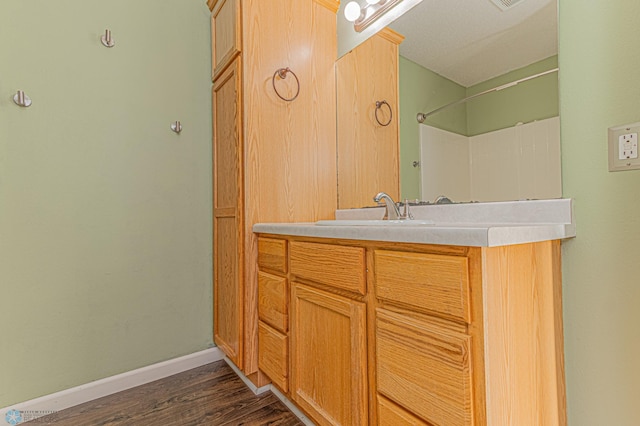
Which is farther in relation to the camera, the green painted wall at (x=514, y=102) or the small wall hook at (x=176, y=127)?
the small wall hook at (x=176, y=127)

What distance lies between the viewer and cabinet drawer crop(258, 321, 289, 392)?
1.38 meters

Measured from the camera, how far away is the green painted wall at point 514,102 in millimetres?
1035

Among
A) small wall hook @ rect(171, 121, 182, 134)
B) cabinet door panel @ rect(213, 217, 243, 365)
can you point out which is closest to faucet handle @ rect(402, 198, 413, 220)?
cabinet door panel @ rect(213, 217, 243, 365)

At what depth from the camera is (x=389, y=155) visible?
5.49ft

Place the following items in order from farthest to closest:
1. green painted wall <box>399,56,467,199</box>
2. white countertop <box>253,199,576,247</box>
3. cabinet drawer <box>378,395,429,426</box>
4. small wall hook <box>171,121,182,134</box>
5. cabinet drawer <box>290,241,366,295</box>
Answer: small wall hook <box>171,121,182,134</box> < green painted wall <box>399,56,467,199</box> < cabinet drawer <box>290,241,366,295</box> < cabinet drawer <box>378,395,429,426</box> < white countertop <box>253,199,576,247</box>

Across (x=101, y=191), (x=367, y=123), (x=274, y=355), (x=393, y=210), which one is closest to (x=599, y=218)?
(x=393, y=210)

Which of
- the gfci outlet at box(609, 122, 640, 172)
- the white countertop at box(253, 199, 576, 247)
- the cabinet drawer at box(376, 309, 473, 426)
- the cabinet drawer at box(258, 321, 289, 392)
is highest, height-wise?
the gfci outlet at box(609, 122, 640, 172)

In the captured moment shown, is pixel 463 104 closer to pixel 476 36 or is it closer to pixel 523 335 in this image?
pixel 476 36

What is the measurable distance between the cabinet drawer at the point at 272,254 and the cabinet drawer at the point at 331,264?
0.22 ft

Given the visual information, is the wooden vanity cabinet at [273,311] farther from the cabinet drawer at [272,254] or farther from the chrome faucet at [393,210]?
the chrome faucet at [393,210]

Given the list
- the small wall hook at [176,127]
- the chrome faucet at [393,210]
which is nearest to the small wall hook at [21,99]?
the small wall hook at [176,127]

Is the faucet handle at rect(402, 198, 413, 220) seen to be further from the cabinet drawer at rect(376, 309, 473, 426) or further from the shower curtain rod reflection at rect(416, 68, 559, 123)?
the cabinet drawer at rect(376, 309, 473, 426)

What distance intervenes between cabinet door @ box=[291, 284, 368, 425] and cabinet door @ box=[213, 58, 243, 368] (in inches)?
17.9

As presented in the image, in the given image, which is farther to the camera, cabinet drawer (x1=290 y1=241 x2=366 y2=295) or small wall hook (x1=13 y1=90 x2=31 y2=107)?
small wall hook (x1=13 y1=90 x2=31 y2=107)
